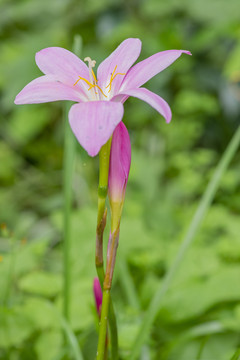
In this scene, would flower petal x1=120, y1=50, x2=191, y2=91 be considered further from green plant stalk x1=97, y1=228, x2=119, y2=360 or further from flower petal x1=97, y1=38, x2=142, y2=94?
green plant stalk x1=97, y1=228, x2=119, y2=360

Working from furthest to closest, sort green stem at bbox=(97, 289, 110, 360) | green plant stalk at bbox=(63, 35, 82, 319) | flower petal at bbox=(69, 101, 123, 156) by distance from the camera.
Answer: green plant stalk at bbox=(63, 35, 82, 319)
green stem at bbox=(97, 289, 110, 360)
flower petal at bbox=(69, 101, 123, 156)

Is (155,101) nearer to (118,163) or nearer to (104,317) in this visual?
(118,163)

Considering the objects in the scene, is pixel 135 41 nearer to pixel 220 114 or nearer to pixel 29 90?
pixel 29 90

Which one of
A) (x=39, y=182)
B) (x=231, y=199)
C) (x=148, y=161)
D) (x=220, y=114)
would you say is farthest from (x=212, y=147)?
(x=39, y=182)

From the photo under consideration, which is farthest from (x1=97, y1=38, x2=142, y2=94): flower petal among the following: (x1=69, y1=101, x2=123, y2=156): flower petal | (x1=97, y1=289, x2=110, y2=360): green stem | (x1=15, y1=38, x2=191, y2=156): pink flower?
(x1=97, y1=289, x2=110, y2=360): green stem

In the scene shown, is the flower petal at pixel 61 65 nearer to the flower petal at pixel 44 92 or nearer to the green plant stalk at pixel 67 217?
the flower petal at pixel 44 92

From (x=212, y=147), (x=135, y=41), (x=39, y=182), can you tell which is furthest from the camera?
(x=212, y=147)

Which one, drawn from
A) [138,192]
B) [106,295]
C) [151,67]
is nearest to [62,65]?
[151,67]
